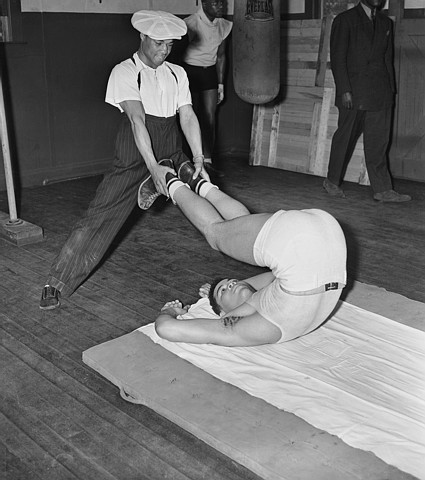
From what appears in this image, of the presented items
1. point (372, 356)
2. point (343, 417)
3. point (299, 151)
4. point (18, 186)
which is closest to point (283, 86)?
point (299, 151)

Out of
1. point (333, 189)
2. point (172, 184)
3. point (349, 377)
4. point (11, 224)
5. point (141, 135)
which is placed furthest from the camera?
point (333, 189)

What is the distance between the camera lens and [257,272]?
4039mm

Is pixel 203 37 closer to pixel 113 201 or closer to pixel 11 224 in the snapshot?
pixel 11 224

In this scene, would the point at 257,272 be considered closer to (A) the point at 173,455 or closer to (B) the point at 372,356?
(B) the point at 372,356

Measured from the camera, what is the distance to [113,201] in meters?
3.46

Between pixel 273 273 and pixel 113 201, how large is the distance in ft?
4.01

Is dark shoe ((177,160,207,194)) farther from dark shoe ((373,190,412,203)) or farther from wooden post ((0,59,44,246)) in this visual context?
dark shoe ((373,190,412,203))

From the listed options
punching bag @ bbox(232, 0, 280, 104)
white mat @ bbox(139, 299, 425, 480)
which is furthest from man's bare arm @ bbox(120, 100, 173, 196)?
punching bag @ bbox(232, 0, 280, 104)

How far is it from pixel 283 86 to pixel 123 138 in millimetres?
3786

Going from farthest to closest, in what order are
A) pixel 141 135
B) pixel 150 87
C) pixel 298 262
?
pixel 150 87
pixel 141 135
pixel 298 262

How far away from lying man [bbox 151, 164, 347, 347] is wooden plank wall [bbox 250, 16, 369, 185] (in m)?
3.66

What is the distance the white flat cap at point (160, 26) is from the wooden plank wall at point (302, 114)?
342cm

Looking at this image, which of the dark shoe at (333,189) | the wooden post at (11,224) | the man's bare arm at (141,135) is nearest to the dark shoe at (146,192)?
the man's bare arm at (141,135)

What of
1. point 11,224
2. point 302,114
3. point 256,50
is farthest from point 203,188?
point 302,114
